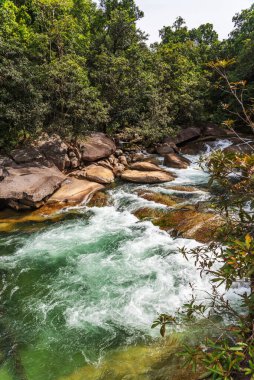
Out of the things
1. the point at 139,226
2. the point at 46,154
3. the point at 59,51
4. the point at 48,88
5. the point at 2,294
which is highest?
the point at 59,51

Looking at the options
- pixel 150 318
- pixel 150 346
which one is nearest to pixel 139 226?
pixel 150 318

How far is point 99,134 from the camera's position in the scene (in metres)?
18.3

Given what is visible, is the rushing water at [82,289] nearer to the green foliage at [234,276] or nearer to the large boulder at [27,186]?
the green foliage at [234,276]

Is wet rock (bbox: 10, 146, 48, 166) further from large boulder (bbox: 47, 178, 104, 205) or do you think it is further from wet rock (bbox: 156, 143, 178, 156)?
wet rock (bbox: 156, 143, 178, 156)

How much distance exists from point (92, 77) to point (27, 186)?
1032 centimetres

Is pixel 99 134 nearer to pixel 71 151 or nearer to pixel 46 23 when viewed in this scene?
pixel 71 151

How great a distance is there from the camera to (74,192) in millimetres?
12727

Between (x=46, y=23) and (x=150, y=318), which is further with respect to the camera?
(x=46, y=23)

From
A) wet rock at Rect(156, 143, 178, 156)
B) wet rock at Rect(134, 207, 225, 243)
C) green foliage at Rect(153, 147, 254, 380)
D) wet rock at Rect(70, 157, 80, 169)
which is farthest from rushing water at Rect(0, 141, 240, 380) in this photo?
wet rock at Rect(156, 143, 178, 156)

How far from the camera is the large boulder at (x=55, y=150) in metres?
14.7

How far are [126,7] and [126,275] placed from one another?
3394 cm

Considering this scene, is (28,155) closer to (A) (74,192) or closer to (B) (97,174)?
(A) (74,192)

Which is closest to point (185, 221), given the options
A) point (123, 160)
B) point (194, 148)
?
point (123, 160)

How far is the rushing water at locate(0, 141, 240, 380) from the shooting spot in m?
4.89
